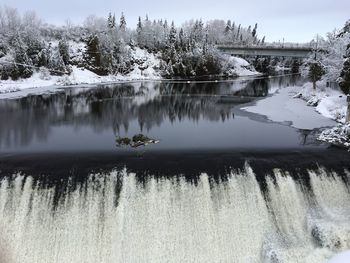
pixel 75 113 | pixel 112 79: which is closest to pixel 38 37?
pixel 112 79

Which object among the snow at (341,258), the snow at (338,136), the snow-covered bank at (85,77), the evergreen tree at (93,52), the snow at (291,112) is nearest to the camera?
the snow at (341,258)

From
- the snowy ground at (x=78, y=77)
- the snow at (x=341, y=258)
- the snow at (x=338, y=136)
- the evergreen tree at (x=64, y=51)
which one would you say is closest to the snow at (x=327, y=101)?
the snow at (x=338, y=136)

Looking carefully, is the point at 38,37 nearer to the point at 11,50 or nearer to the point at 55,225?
the point at 11,50

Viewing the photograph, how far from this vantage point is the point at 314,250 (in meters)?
17.6

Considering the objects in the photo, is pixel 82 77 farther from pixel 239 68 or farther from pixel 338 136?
pixel 239 68

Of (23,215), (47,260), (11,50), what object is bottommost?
(47,260)

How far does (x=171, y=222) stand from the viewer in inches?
734

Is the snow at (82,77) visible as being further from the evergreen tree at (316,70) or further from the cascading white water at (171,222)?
the cascading white water at (171,222)

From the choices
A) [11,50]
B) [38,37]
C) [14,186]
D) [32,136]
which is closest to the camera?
[14,186]

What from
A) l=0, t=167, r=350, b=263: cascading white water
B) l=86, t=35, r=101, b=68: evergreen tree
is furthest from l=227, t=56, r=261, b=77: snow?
l=0, t=167, r=350, b=263: cascading white water

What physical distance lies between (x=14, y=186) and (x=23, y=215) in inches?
73.9

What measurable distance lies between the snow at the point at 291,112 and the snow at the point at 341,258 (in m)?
16.9

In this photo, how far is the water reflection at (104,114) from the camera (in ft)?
98.0

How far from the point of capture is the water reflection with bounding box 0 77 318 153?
98.0 ft
